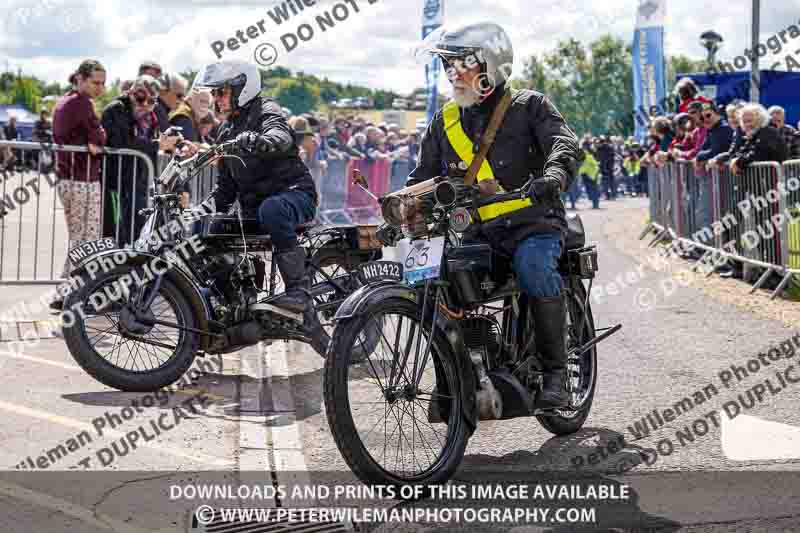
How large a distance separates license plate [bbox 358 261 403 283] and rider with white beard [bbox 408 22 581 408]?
2319mm

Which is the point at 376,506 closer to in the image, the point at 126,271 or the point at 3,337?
the point at 126,271

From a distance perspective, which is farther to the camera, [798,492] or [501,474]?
[501,474]

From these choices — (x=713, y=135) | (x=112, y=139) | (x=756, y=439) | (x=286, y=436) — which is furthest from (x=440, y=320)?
(x=713, y=135)

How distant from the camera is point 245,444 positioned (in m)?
5.78

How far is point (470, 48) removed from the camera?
527 centimetres

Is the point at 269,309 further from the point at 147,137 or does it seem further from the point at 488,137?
the point at 147,137

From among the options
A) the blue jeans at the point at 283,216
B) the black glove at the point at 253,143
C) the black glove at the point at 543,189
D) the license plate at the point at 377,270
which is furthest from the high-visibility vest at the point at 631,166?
the black glove at the point at 543,189

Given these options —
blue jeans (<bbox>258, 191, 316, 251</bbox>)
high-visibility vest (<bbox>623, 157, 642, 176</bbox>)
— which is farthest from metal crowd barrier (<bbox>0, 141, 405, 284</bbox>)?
high-visibility vest (<bbox>623, 157, 642, 176</bbox>)

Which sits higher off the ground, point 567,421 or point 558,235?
point 558,235

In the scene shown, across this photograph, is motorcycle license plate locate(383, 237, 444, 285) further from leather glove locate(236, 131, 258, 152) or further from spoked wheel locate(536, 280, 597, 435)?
leather glove locate(236, 131, 258, 152)

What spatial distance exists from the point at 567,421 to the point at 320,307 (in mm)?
2239

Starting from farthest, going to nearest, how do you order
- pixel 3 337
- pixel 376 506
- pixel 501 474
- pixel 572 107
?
pixel 572 107, pixel 3 337, pixel 501 474, pixel 376 506

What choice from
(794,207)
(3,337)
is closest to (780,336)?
(794,207)

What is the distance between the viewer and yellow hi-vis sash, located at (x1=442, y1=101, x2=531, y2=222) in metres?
5.45
